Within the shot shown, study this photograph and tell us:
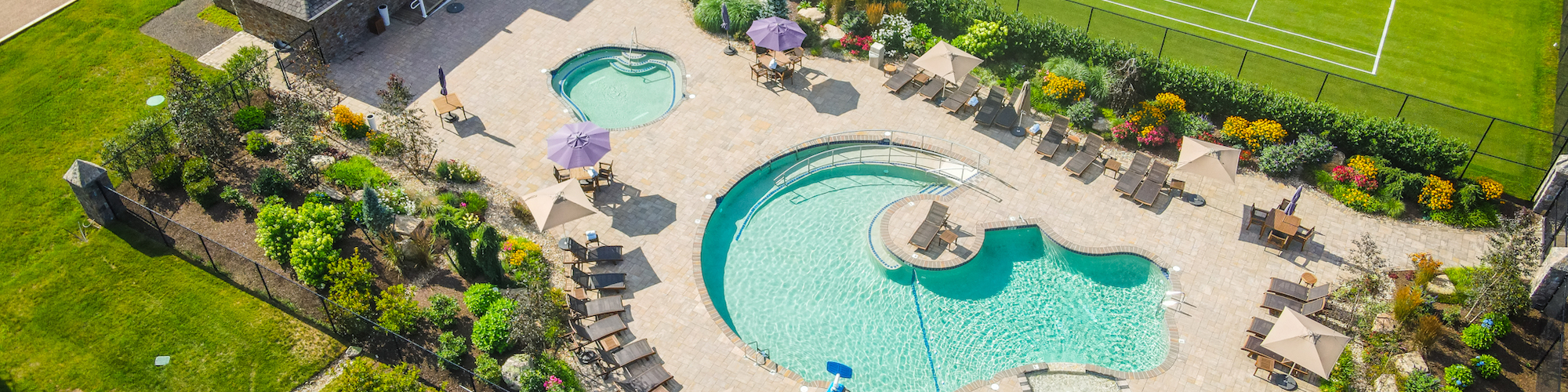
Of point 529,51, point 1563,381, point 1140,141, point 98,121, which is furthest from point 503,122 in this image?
point 1563,381

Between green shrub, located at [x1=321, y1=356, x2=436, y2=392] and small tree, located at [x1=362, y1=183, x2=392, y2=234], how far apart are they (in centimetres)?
435

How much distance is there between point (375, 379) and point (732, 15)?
17.8 m

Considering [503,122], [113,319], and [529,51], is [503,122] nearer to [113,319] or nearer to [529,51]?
[529,51]

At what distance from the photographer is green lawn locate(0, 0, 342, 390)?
22.6m

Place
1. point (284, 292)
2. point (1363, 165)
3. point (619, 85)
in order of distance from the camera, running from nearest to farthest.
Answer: point (284, 292) < point (1363, 165) < point (619, 85)

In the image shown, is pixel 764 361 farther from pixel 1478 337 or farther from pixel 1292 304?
pixel 1478 337

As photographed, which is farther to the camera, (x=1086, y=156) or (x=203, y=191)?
(x=1086, y=156)

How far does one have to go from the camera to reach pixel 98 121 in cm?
2898

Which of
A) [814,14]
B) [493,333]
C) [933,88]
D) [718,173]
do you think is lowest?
[493,333]

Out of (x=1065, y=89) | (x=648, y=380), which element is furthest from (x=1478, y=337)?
(x=648, y=380)

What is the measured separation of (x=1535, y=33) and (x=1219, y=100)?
45.3 ft

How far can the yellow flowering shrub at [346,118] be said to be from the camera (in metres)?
28.5

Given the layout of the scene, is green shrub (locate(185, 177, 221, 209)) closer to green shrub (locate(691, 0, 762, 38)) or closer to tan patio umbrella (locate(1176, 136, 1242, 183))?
green shrub (locate(691, 0, 762, 38))

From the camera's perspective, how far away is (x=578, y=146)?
85.2ft
